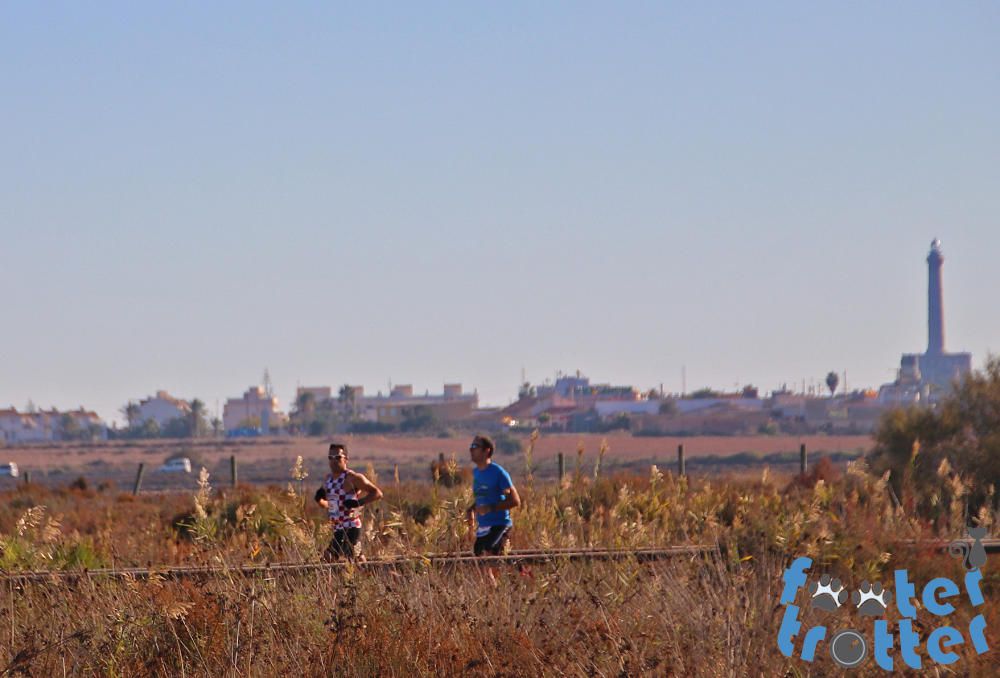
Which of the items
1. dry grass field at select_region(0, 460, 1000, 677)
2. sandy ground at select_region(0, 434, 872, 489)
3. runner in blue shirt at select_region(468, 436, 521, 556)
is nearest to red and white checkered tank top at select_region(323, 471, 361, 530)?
runner in blue shirt at select_region(468, 436, 521, 556)

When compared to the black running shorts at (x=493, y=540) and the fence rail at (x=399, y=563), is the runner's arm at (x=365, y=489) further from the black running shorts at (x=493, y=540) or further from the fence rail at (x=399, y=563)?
the fence rail at (x=399, y=563)

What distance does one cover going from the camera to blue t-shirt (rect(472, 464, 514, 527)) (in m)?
13.1

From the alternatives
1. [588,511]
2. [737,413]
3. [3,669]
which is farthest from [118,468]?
[3,669]

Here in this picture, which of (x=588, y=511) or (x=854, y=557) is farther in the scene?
(x=588, y=511)

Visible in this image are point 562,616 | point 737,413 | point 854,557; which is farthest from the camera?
point 737,413

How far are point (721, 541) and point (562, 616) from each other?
3.44m

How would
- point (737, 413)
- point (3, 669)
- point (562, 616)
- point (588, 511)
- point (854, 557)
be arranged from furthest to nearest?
point (737, 413), point (588, 511), point (854, 557), point (562, 616), point (3, 669)

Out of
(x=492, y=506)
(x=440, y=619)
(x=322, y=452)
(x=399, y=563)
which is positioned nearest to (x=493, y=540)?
(x=492, y=506)

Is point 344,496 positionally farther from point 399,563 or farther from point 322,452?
point 322,452

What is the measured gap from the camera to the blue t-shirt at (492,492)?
43.0ft

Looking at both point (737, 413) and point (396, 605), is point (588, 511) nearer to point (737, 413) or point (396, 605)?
point (396, 605)

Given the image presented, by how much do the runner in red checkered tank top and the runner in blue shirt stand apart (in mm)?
853

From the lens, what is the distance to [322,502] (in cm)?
1348

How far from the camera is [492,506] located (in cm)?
1310
